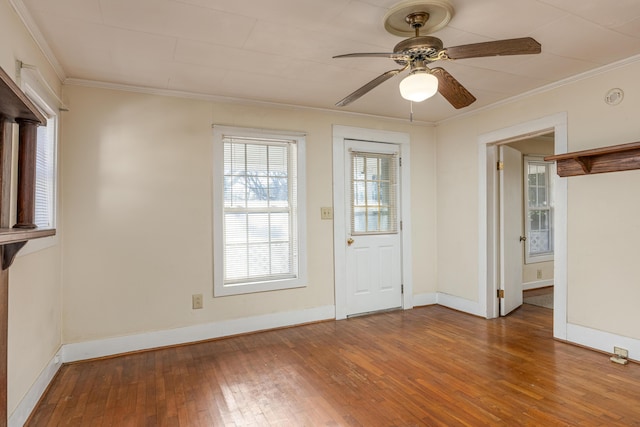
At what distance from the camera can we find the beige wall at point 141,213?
310cm

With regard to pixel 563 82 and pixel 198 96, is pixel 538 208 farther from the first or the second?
pixel 198 96

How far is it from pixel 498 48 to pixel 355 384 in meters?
2.32

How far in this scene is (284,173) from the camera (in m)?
3.98

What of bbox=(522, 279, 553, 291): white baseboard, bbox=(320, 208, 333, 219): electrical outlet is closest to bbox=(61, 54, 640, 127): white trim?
bbox=(320, 208, 333, 219): electrical outlet

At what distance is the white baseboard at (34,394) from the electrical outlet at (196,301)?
3.59 feet

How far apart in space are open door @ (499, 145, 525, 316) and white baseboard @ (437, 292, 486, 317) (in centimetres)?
28

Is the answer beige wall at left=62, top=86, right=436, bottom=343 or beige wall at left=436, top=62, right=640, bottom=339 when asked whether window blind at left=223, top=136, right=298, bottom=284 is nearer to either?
beige wall at left=62, top=86, right=436, bottom=343

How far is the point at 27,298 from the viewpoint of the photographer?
87.9 inches

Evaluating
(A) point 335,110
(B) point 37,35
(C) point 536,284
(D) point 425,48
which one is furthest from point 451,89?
(C) point 536,284

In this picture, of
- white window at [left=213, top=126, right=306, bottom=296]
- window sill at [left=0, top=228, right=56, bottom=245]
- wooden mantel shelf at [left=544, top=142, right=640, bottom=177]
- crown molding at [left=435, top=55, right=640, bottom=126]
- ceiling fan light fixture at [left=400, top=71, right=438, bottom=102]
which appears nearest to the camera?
window sill at [left=0, top=228, right=56, bottom=245]

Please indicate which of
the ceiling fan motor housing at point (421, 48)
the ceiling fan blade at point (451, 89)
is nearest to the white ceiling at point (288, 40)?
the ceiling fan motor housing at point (421, 48)

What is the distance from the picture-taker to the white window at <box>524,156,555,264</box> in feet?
18.4

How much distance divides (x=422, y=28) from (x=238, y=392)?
270cm

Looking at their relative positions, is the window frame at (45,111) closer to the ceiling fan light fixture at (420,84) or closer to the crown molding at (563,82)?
the ceiling fan light fixture at (420,84)
